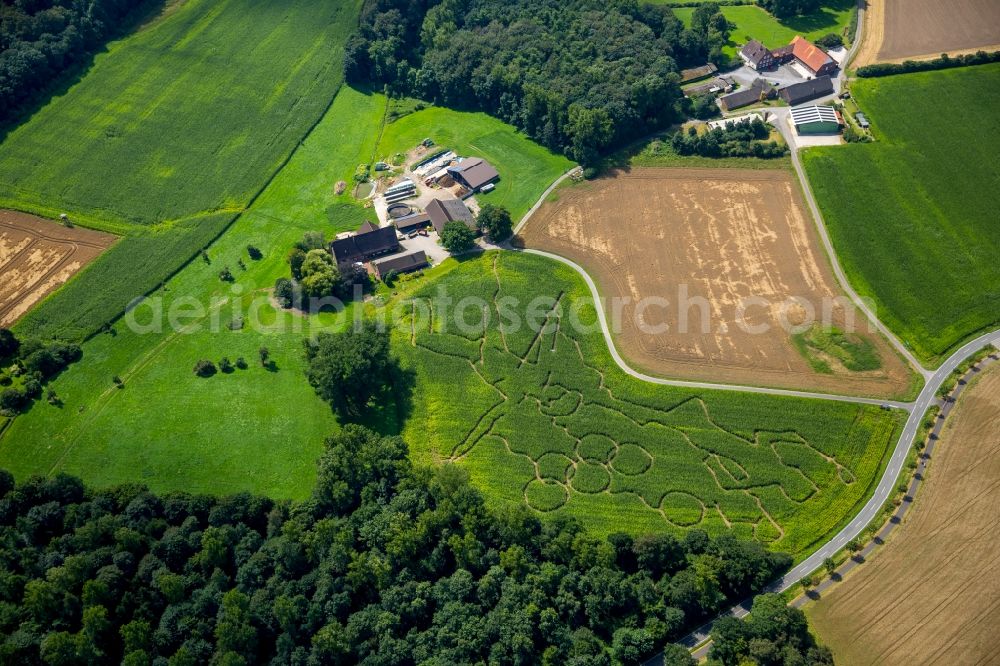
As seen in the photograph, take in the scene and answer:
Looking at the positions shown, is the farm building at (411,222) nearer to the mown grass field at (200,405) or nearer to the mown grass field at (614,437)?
the mown grass field at (200,405)

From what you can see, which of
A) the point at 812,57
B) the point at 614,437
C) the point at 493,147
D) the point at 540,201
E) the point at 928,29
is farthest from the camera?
the point at 928,29

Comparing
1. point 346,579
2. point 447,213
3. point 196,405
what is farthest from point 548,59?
point 346,579

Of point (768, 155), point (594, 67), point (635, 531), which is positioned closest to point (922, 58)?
point (768, 155)

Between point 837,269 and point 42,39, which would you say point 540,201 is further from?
point 42,39

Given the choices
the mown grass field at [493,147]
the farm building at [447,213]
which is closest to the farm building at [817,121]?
the mown grass field at [493,147]

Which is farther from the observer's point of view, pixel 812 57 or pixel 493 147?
pixel 812 57
